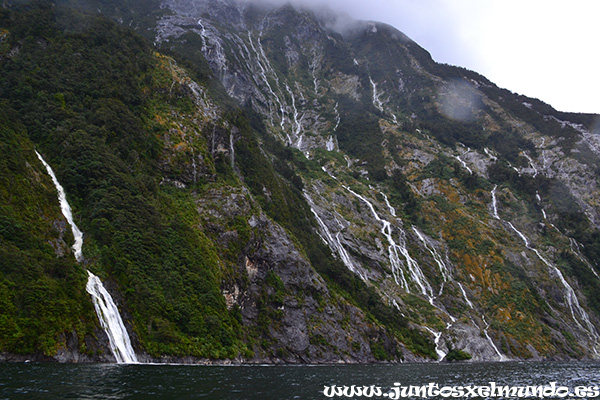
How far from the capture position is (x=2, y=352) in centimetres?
2077

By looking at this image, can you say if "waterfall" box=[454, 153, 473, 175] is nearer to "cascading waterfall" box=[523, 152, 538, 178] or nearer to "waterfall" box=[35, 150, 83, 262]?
"cascading waterfall" box=[523, 152, 538, 178]

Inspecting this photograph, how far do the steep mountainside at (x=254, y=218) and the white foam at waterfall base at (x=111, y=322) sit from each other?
856 mm

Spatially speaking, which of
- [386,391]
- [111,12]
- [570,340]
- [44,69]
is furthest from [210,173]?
[111,12]

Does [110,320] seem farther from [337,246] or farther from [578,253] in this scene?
[578,253]

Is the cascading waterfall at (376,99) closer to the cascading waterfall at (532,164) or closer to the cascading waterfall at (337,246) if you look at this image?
the cascading waterfall at (532,164)

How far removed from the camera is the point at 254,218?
4903 cm

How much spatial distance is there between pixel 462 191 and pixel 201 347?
3279 inches

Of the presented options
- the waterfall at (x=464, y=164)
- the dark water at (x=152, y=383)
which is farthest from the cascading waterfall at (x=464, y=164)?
the dark water at (x=152, y=383)

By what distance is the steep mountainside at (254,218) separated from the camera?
103 feet

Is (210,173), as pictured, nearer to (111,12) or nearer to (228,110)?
(228,110)

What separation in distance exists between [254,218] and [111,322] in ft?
77.0

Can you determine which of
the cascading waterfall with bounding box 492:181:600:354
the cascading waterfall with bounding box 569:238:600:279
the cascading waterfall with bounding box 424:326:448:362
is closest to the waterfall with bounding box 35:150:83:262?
the cascading waterfall with bounding box 424:326:448:362

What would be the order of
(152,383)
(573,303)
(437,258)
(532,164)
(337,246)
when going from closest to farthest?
(152,383), (337,246), (573,303), (437,258), (532,164)

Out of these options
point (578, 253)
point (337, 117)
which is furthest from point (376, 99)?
point (578, 253)
